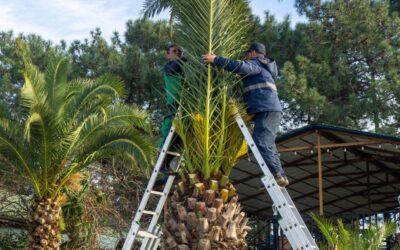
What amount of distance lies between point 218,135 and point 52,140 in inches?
228

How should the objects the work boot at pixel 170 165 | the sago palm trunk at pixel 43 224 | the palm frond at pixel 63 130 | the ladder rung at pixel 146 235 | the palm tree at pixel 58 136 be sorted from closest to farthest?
the ladder rung at pixel 146 235 < the work boot at pixel 170 165 < the palm frond at pixel 63 130 < the palm tree at pixel 58 136 < the sago palm trunk at pixel 43 224

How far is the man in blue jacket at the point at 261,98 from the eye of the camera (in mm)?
7230

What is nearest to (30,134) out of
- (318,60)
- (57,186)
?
(57,186)

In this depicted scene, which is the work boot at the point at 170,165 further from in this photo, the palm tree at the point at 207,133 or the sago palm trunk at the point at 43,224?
the sago palm trunk at the point at 43,224

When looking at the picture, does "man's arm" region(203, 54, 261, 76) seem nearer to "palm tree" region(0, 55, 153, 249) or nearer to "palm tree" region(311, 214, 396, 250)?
"palm tree" region(311, 214, 396, 250)

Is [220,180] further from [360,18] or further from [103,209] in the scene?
[360,18]

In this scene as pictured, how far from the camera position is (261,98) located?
7.43 m

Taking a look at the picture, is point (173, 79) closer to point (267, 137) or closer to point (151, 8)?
point (267, 137)

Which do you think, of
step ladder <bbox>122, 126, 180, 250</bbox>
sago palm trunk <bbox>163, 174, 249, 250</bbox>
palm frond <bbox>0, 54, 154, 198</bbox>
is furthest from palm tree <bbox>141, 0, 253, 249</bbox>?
palm frond <bbox>0, 54, 154, 198</bbox>

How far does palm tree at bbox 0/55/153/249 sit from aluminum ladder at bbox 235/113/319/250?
5954mm

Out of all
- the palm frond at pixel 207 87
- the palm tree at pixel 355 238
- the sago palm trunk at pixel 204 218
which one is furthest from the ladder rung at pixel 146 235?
the palm tree at pixel 355 238

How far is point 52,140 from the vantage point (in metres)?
12.2

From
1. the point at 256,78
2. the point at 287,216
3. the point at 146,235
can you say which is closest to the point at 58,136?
the point at 146,235

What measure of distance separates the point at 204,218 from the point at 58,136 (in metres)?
6.25
